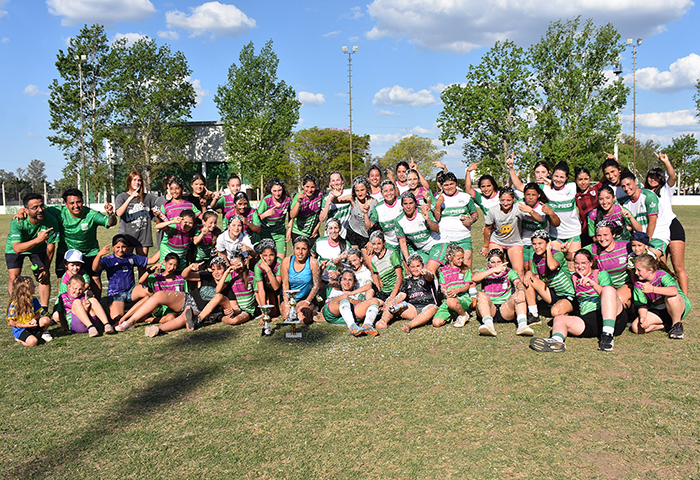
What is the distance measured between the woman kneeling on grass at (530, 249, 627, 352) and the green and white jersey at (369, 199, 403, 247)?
2.30 meters

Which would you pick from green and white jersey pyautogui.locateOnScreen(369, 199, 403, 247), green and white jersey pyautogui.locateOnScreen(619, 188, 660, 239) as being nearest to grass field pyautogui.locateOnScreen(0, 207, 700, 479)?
green and white jersey pyautogui.locateOnScreen(619, 188, 660, 239)

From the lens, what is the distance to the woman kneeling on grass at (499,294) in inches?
212

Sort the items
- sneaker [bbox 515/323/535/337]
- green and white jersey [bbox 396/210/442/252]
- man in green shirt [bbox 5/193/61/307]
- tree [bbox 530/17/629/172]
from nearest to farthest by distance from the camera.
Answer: sneaker [bbox 515/323/535/337] < man in green shirt [bbox 5/193/61/307] < green and white jersey [bbox 396/210/442/252] < tree [bbox 530/17/629/172]

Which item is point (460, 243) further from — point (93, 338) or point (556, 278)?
point (93, 338)

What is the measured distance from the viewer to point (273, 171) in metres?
40.8

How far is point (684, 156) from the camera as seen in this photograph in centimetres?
5391

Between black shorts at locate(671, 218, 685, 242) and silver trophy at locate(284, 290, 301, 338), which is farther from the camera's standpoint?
black shorts at locate(671, 218, 685, 242)

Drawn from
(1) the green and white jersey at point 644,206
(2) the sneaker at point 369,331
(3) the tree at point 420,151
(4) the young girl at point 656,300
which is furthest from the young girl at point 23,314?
(3) the tree at point 420,151

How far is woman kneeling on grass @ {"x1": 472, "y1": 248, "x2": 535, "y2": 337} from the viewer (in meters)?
5.39

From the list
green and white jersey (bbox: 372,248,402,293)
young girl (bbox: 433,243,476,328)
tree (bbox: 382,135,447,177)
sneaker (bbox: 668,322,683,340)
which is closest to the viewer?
sneaker (bbox: 668,322,683,340)

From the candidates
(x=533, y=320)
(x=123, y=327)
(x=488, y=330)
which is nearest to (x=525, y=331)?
(x=488, y=330)

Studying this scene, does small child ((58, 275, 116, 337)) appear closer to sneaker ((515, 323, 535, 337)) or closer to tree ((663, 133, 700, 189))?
sneaker ((515, 323, 535, 337))

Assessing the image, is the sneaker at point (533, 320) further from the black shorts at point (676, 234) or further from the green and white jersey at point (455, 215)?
the black shorts at point (676, 234)

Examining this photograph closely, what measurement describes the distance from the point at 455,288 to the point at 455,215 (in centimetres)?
119
